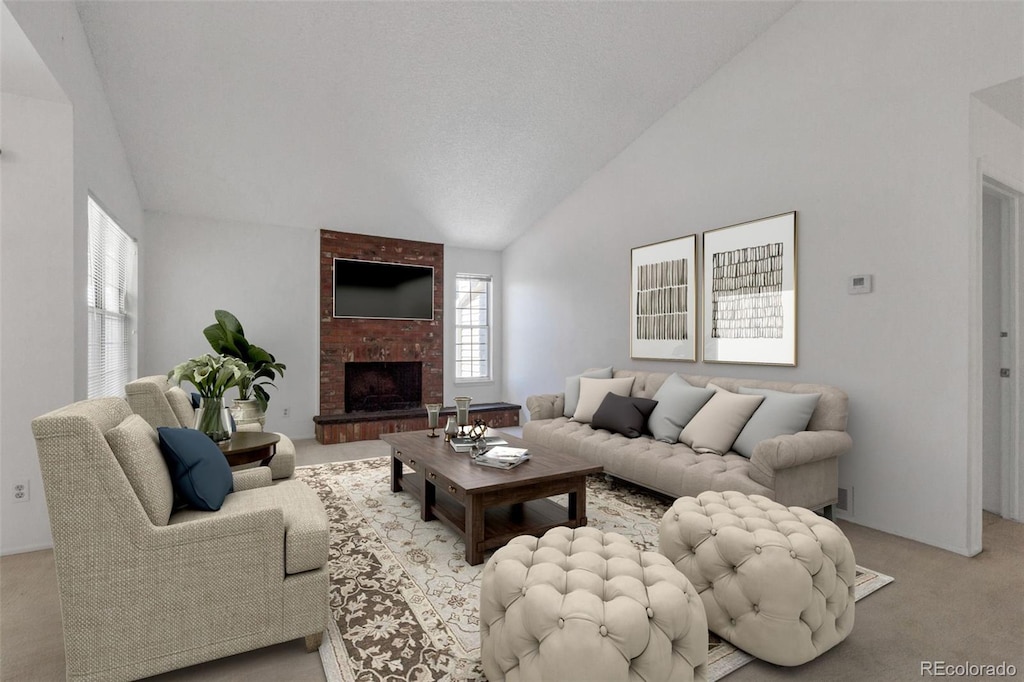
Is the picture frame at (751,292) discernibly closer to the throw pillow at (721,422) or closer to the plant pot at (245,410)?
the throw pillow at (721,422)

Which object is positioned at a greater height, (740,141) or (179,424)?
(740,141)

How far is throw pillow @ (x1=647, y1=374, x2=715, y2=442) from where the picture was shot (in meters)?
3.92

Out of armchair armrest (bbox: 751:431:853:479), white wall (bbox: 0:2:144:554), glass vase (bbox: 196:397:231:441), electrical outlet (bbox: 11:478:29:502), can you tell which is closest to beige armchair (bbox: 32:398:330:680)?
glass vase (bbox: 196:397:231:441)

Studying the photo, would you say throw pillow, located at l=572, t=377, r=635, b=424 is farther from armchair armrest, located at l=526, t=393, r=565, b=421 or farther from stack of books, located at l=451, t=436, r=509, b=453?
stack of books, located at l=451, t=436, r=509, b=453

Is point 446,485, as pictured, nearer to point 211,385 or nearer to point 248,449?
point 248,449

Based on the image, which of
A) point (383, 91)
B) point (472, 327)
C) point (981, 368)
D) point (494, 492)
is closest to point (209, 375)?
point (494, 492)

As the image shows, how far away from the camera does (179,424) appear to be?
2.89 metres

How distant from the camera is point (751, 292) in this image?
13.2ft

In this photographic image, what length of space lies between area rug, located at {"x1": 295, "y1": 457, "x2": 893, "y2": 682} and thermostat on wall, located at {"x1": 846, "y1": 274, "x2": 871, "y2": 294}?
1740mm

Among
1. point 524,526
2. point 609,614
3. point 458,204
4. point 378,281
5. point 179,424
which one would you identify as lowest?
point 524,526

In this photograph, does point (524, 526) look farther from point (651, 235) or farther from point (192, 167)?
point (192, 167)

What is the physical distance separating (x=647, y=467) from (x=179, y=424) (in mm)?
2989

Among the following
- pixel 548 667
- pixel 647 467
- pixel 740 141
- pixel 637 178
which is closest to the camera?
pixel 548 667

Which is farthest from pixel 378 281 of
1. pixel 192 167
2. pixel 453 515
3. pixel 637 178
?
pixel 453 515
